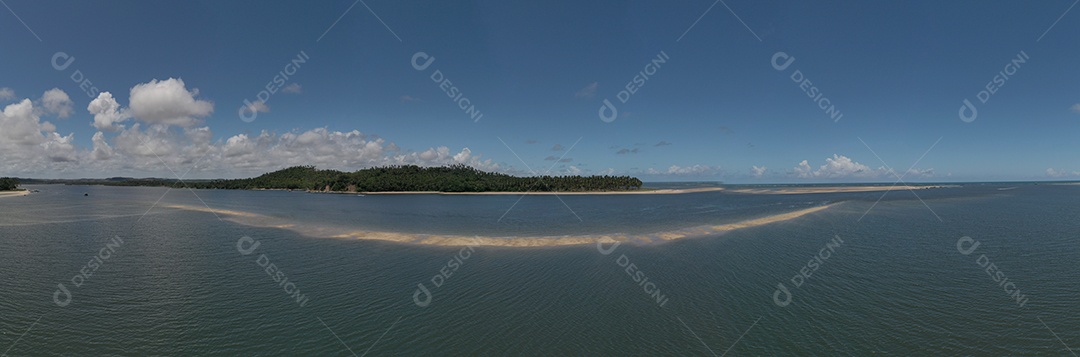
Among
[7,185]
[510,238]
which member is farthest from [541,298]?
[7,185]

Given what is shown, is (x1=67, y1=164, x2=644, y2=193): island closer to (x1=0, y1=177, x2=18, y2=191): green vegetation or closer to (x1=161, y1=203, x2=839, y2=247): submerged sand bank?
(x1=0, y1=177, x2=18, y2=191): green vegetation

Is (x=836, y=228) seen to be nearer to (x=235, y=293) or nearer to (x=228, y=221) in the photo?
(x=235, y=293)

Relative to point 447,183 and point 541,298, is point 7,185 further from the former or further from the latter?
point 541,298

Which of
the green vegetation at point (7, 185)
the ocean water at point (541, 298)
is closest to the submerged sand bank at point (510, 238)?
the ocean water at point (541, 298)

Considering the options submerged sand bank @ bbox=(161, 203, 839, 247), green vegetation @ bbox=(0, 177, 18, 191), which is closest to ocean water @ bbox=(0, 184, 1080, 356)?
submerged sand bank @ bbox=(161, 203, 839, 247)

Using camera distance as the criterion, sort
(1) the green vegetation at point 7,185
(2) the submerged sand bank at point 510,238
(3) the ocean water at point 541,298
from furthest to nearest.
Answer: (1) the green vegetation at point 7,185
(2) the submerged sand bank at point 510,238
(3) the ocean water at point 541,298

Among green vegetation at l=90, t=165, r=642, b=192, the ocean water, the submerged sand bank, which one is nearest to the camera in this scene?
the ocean water

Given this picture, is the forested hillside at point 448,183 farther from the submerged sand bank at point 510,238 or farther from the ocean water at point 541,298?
the ocean water at point 541,298

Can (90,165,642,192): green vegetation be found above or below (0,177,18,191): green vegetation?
above
